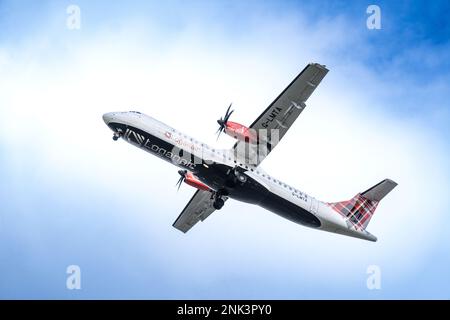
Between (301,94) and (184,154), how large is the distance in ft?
24.0

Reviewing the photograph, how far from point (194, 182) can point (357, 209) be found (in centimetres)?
1040

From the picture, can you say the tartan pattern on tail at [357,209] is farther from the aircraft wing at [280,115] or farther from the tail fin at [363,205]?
the aircraft wing at [280,115]

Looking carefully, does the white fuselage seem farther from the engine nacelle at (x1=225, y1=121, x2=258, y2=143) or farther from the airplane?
the engine nacelle at (x1=225, y1=121, x2=258, y2=143)

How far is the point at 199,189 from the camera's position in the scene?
3972 cm

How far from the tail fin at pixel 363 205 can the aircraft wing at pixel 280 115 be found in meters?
6.25

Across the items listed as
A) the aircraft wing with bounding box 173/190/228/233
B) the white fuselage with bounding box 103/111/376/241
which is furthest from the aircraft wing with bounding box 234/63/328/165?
the aircraft wing with bounding box 173/190/228/233

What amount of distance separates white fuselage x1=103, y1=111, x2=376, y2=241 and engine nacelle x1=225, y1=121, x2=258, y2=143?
1370 mm

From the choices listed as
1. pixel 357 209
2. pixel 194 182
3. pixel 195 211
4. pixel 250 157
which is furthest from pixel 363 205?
pixel 195 211

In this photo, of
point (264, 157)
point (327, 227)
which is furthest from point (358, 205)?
point (264, 157)

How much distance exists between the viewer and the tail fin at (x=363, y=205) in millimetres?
39031

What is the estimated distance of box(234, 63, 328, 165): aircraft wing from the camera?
34.1m

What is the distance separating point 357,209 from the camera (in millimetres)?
39406

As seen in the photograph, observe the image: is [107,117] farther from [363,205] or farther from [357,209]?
[363,205]
